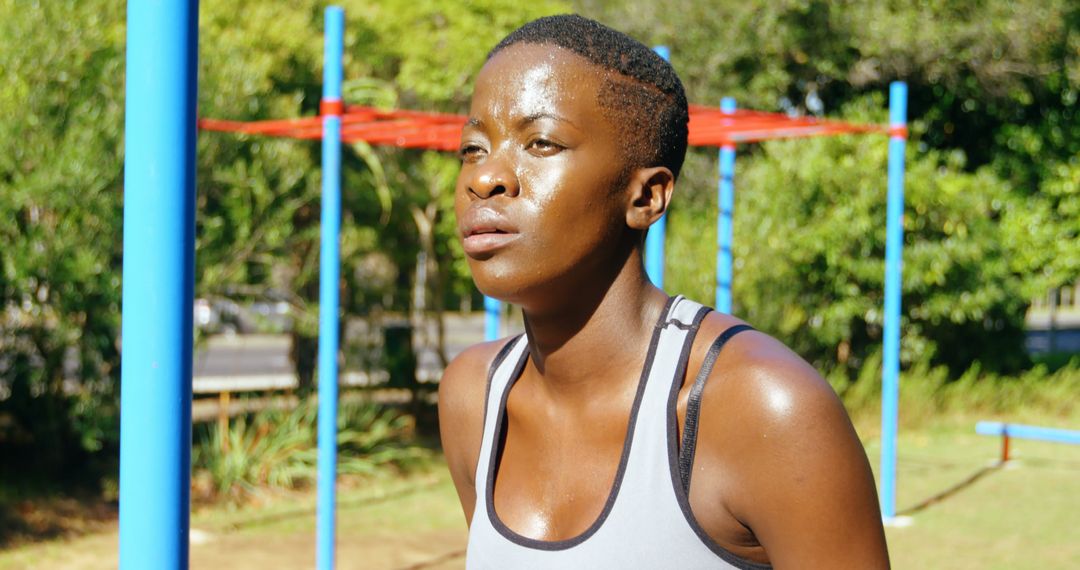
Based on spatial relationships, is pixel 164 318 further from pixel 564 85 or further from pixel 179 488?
pixel 564 85

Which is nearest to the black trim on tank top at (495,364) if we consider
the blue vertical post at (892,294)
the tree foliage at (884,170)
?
the blue vertical post at (892,294)

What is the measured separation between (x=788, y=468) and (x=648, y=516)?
19cm

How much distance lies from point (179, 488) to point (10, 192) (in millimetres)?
6183

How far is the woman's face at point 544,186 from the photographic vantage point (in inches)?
57.8

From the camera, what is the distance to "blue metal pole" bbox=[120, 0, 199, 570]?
141cm

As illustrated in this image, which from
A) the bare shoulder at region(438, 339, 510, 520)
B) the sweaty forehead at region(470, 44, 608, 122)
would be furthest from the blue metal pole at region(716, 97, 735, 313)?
the sweaty forehead at region(470, 44, 608, 122)

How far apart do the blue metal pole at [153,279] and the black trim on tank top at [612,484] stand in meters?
0.44

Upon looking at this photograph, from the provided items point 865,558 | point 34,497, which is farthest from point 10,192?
point 865,558

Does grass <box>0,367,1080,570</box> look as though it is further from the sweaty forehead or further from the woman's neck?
the sweaty forehead

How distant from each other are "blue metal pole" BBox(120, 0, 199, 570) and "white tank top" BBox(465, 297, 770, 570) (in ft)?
1.43

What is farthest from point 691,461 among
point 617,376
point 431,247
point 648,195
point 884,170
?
point 884,170

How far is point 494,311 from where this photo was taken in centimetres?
725

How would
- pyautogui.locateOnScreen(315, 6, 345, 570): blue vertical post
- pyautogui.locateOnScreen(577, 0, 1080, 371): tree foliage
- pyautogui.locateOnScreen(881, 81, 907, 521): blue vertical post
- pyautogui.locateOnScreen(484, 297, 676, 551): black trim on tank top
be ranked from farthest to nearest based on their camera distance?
1. pyautogui.locateOnScreen(577, 0, 1080, 371): tree foliage
2. pyautogui.locateOnScreen(881, 81, 907, 521): blue vertical post
3. pyautogui.locateOnScreen(315, 6, 345, 570): blue vertical post
4. pyautogui.locateOnScreen(484, 297, 676, 551): black trim on tank top

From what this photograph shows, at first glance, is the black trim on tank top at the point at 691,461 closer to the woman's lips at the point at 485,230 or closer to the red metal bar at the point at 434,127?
the woman's lips at the point at 485,230
